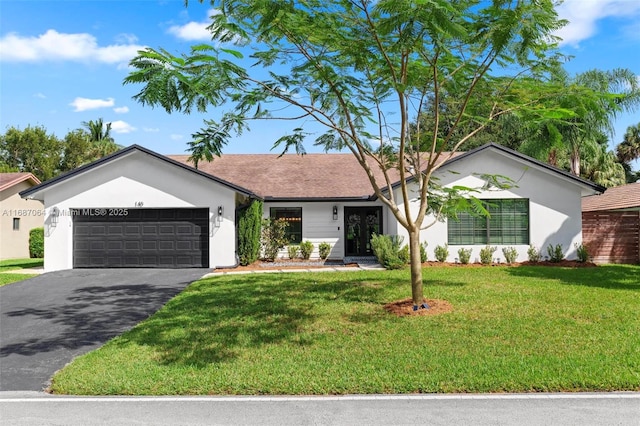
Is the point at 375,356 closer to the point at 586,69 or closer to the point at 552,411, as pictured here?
the point at 552,411

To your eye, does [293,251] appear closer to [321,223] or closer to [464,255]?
[321,223]

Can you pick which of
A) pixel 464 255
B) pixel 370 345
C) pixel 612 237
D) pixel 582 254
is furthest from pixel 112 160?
pixel 612 237

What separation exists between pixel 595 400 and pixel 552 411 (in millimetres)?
698

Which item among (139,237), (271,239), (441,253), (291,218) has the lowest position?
(441,253)

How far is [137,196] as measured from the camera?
16656 millimetres

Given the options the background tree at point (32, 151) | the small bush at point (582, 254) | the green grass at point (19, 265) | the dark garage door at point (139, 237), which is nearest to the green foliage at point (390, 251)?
the dark garage door at point (139, 237)

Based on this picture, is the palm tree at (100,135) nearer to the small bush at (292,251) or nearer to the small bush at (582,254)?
the small bush at (292,251)

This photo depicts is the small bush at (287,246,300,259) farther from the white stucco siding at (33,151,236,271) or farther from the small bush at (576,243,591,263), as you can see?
the small bush at (576,243,591,263)

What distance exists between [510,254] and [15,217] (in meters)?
27.7

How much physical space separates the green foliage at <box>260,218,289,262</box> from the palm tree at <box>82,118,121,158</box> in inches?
1173

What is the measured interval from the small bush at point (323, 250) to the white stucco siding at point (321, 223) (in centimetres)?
26

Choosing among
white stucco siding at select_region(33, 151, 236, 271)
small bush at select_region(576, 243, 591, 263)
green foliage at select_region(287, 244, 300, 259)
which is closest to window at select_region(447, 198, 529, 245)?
small bush at select_region(576, 243, 591, 263)

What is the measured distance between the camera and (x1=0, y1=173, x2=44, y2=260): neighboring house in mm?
24781

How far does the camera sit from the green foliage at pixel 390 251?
1499cm
